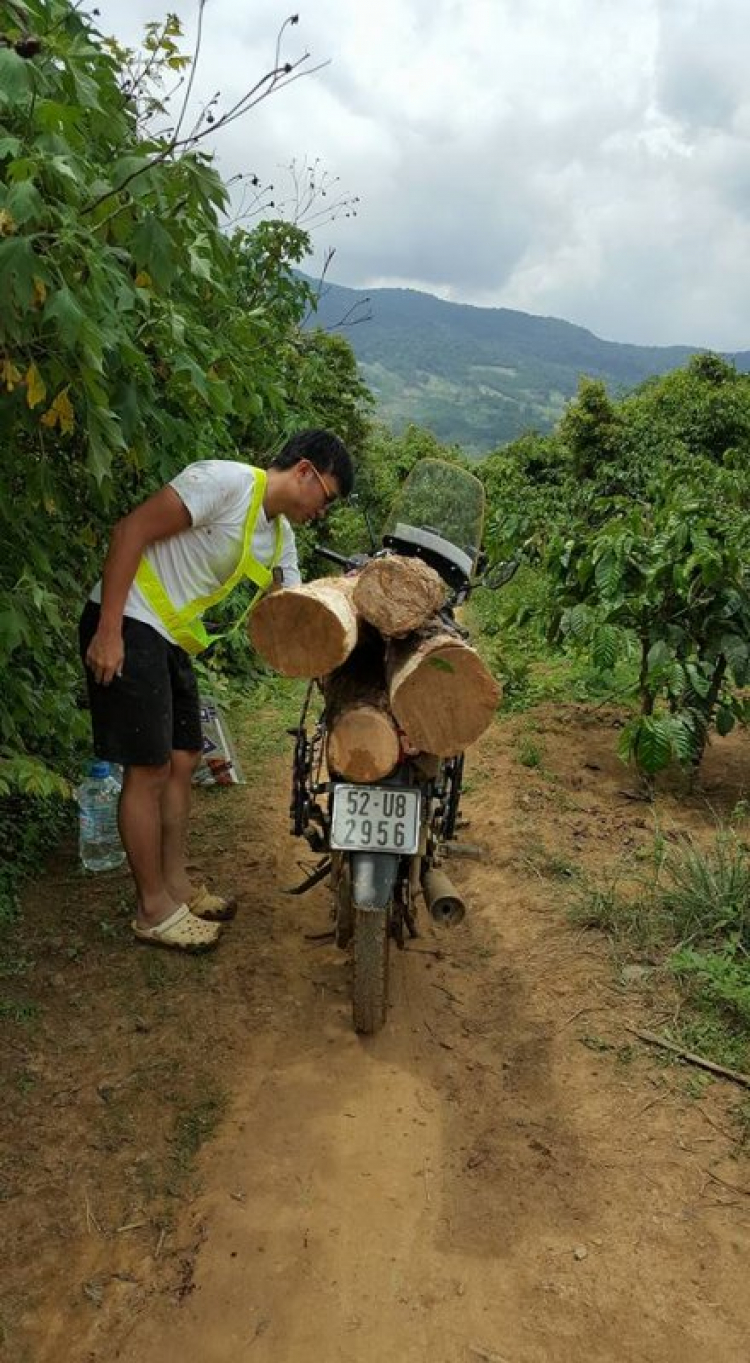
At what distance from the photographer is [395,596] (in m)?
2.67

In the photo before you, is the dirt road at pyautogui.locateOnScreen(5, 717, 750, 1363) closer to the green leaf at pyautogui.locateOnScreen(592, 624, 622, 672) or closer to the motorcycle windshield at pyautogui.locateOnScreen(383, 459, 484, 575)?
the green leaf at pyautogui.locateOnScreen(592, 624, 622, 672)

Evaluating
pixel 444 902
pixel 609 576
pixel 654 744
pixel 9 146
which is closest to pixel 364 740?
pixel 444 902

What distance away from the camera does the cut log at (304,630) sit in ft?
8.57

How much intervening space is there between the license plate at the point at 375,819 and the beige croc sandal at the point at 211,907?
0.94 m

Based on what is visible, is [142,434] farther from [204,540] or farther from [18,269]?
[18,269]

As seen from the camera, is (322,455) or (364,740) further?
(322,455)

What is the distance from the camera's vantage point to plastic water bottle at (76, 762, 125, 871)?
3.72 meters

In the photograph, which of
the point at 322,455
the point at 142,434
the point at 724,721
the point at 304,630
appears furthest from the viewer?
the point at 724,721

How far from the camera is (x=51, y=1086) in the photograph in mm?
2475

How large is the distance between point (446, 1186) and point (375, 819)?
1.03 m

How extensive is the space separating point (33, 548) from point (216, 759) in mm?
2357

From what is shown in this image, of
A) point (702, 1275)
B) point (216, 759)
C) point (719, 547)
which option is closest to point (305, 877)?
point (216, 759)

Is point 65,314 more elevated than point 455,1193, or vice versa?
point 65,314

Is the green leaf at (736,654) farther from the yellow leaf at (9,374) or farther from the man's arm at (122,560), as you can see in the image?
the yellow leaf at (9,374)
